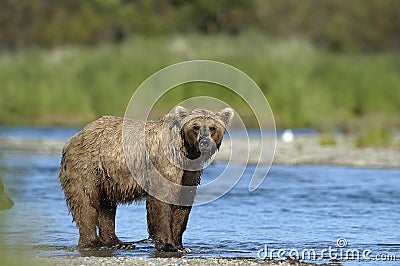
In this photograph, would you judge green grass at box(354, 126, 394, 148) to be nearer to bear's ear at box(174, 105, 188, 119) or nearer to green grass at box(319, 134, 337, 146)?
green grass at box(319, 134, 337, 146)

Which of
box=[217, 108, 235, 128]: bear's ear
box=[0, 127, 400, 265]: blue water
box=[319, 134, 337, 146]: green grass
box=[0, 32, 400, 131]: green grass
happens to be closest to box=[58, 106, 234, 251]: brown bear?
box=[217, 108, 235, 128]: bear's ear

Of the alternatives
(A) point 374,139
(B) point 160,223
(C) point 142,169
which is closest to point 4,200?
(C) point 142,169

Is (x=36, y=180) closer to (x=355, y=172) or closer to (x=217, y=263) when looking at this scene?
(x=355, y=172)

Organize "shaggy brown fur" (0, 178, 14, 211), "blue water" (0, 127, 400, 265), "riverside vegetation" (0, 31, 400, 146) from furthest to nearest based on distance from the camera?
1. "riverside vegetation" (0, 31, 400, 146)
2. "shaggy brown fur" (0, 178, 14, 211)
3. "blue water" (0, 127, 400, 265)

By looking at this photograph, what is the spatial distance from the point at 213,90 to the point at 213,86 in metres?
0.31

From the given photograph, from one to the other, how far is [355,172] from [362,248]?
9748 millimetres

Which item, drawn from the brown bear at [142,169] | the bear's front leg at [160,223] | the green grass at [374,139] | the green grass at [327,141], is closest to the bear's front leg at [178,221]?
the brown bear at [142,169]

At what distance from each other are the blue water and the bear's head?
1206 millimetres

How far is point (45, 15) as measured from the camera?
59.0m

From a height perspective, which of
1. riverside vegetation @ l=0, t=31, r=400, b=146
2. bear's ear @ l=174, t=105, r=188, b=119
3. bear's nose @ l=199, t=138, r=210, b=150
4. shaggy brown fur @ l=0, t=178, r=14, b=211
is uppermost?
riverside vegetation @ l=0, t=31, r=400, b=146

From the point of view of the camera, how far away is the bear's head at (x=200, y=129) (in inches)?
413

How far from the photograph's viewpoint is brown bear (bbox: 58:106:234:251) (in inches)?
423

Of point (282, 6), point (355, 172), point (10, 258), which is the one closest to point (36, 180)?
point (355, 172)

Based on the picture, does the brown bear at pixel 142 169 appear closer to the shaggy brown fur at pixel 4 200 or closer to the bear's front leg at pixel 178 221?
the bear's front leg at pixel 178 221
